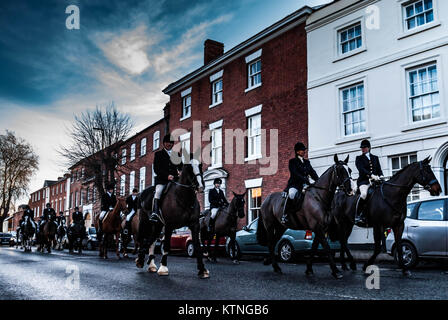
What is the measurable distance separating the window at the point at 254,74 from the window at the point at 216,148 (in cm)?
349

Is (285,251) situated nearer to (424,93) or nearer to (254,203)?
(424,93)

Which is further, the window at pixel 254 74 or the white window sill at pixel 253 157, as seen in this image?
the window at pixel 254 74

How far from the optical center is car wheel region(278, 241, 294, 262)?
1348 centimetres

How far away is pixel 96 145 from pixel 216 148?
472 inches

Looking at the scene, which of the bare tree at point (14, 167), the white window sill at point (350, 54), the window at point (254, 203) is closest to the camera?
the white window sill at point (350, 54)

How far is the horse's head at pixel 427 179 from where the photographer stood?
9.07 meters

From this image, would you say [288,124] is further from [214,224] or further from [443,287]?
[443,287]

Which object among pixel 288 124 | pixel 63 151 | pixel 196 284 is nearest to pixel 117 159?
pixel 63 151

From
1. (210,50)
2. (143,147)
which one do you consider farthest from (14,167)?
(210,50)

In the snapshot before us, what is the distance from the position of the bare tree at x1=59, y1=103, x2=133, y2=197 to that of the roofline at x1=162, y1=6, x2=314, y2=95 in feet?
18.7

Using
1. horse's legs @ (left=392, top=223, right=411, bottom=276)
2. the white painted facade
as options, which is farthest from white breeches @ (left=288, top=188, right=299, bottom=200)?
the white painted facade

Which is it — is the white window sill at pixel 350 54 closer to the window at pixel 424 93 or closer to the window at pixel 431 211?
the window at pixel 424 93

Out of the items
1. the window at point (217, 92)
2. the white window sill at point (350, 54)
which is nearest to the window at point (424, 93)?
the white window sill at point (350, 54)

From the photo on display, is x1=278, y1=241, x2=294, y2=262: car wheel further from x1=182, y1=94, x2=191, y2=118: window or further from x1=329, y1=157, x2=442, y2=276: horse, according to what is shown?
x1=182, y1=94, x2=191, y2=118: window
